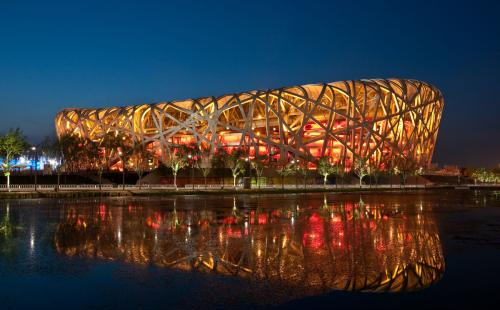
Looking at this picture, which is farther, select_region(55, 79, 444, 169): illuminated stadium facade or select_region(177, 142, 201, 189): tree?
select_region(55, 79, 444, 169): illuminated stadium facade

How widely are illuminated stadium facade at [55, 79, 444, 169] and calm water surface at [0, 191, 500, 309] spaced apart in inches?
2479

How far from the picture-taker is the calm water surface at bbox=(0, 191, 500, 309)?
729 centimetres

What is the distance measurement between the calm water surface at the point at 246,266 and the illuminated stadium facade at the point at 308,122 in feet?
207

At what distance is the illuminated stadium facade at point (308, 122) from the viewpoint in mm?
82438

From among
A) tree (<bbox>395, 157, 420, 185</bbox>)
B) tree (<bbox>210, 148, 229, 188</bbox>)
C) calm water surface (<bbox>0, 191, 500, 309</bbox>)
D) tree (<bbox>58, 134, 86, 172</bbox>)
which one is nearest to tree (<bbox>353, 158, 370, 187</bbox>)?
tree (<bbox>395, 157, 420, 185</bbox>)

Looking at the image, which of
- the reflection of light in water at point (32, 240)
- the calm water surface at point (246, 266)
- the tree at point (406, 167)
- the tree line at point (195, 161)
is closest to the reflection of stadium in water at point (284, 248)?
the calm water surface at point (246, 266)

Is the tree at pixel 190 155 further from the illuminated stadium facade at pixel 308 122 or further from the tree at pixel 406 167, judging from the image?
the tree at pixel 406 167

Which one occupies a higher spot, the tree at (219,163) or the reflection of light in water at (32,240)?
the tree at (219,163)

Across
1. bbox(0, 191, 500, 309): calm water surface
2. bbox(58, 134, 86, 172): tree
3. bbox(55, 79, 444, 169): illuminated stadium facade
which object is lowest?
bbox(0, 191, 500, 309): calm water surface

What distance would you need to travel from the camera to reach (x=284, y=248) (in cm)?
1187

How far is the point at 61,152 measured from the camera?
246 ft

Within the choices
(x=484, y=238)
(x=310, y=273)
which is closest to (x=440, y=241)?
(x=484, y=238)

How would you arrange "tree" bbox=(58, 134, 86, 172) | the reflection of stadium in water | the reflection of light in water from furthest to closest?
"tree" bbox=(58, 134, 86, 172) < the reflection of light in water < the reflection of stadium in water

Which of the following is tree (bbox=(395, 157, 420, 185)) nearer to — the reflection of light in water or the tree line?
the tree line
